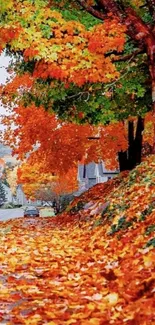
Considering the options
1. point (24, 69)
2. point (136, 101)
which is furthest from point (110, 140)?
point (24, 69)

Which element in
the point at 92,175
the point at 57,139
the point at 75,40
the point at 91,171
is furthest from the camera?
the point at 91,171

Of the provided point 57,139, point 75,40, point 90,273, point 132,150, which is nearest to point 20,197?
point 132,150

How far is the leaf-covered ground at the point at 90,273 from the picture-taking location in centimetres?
599

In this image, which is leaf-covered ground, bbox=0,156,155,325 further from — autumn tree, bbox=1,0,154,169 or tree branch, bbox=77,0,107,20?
tree branch, bbox=77,0,107,20

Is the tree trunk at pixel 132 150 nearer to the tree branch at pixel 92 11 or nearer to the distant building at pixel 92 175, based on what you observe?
the tree branch at pixel 92 11

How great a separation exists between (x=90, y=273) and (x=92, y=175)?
6247 centimetres

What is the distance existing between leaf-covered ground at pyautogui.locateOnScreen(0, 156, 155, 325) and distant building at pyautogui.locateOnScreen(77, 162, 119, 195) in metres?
51.7

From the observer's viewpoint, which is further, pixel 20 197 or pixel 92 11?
pixel 20 197

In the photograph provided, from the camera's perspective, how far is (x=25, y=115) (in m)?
23.3

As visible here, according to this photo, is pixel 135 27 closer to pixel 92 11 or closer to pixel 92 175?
pixel 92 11

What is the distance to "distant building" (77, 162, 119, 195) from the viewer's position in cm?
6600

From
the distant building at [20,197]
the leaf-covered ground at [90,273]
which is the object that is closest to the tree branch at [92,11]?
the leaf-covered ground at [90,273]

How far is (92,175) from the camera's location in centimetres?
7094

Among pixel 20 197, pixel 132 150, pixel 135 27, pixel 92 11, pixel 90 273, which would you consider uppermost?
pixel 92 11
